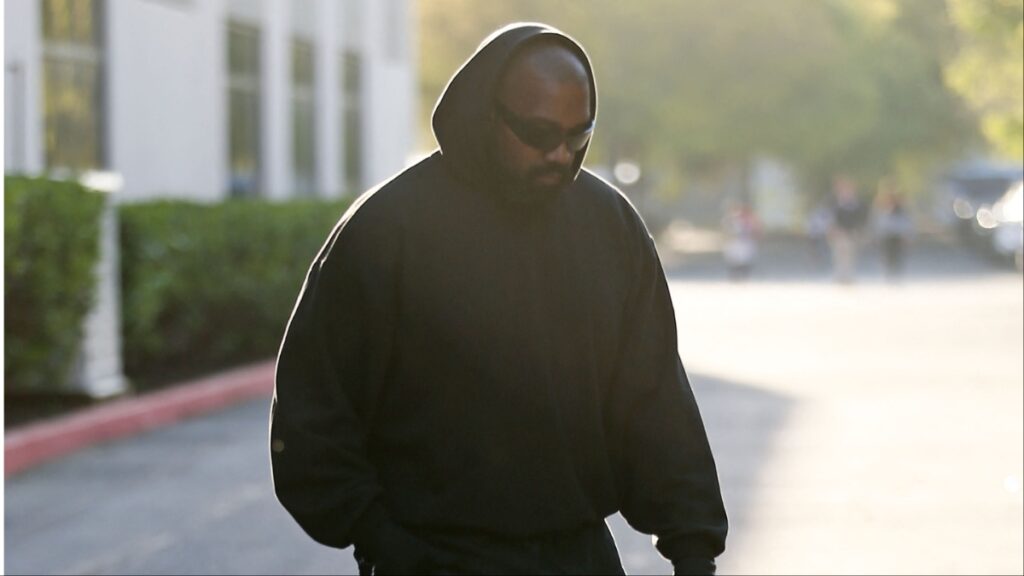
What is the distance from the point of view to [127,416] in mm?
13312

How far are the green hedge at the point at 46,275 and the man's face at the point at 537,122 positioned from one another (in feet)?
29.8

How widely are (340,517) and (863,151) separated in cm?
6110

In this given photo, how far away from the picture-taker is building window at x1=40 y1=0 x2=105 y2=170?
18.2 meters

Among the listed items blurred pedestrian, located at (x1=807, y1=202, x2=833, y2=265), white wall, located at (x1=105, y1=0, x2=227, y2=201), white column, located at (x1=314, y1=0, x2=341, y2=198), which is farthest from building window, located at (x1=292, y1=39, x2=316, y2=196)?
blurred pedestrian, located at (x1=807, y1=202, x2=833, y2=265)

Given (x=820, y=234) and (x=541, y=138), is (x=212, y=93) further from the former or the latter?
(x=820, y=234)

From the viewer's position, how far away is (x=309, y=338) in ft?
11.1

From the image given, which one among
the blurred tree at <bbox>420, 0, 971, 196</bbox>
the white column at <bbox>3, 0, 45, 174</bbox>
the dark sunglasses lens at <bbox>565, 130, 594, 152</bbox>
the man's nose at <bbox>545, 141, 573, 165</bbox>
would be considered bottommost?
the man's nose at <bbox>545, 141, 573, 165</bbox>

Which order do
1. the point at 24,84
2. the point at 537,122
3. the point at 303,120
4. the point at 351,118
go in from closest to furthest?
the point at 537,122, the point at 24,84, the point at 303,120, the point at 351,118

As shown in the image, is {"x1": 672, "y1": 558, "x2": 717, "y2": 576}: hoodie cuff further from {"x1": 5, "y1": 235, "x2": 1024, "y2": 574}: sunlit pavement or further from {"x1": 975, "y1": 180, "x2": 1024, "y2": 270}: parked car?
{"x1": 975, "y1": 180, "x2": 1024, "y2": 270}: parked car

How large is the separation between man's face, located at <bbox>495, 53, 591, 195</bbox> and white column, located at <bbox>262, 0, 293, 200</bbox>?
21.9 meters

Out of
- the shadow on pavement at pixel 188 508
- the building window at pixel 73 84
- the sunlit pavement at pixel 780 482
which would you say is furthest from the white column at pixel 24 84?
the shadow on pavement at pixel 188 508

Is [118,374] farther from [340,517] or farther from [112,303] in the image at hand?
[340,517]

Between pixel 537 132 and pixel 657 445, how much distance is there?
1.98 feet

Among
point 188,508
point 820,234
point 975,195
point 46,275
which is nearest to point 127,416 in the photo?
point 46,275
